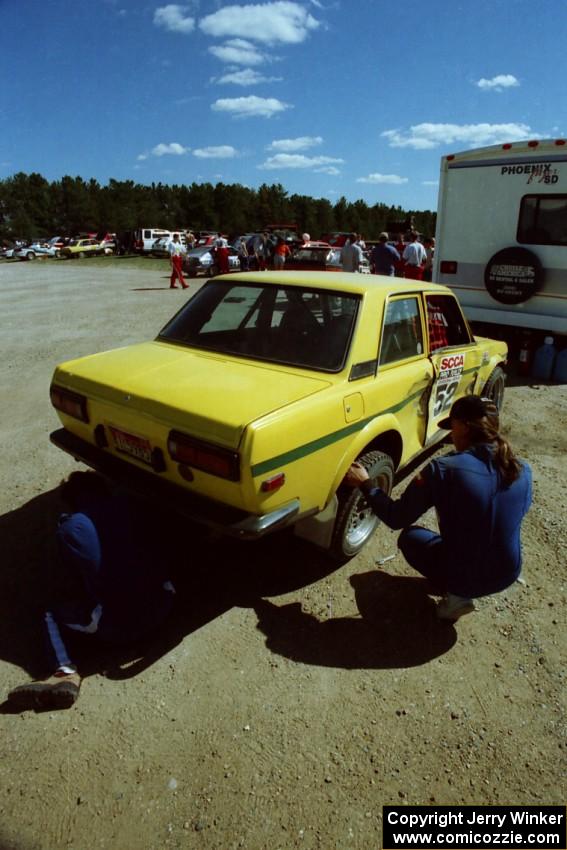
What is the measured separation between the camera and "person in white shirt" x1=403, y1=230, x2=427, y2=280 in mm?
11211

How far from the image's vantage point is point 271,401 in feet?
9.12

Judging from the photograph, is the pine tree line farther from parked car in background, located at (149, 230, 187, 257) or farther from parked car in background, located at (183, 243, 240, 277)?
parked car in background, located at (183, 243, 240, 277)

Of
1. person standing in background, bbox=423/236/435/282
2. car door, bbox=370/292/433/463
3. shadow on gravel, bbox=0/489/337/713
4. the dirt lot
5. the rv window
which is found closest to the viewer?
the dirt lot

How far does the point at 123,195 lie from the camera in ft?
254

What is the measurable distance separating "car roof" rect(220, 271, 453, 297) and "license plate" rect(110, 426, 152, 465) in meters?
1.51

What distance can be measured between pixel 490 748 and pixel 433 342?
3144 millimetres

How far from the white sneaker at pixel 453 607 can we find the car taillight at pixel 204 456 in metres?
1.43

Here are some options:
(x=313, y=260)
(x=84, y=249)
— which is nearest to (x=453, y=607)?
(x=313, y=260)

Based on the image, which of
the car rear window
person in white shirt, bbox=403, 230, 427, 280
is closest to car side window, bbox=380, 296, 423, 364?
the car rear window

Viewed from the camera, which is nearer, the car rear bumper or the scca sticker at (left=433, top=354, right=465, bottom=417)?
the car rear bumper

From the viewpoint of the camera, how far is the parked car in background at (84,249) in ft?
137

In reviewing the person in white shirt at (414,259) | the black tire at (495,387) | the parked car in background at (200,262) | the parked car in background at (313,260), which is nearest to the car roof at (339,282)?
the black tire at (495,387)

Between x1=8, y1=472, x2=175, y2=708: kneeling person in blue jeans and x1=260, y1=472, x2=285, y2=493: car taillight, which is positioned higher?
x1=260, y1=472, x2=285, y2=493: car taillight

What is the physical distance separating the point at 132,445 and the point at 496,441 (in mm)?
1967
